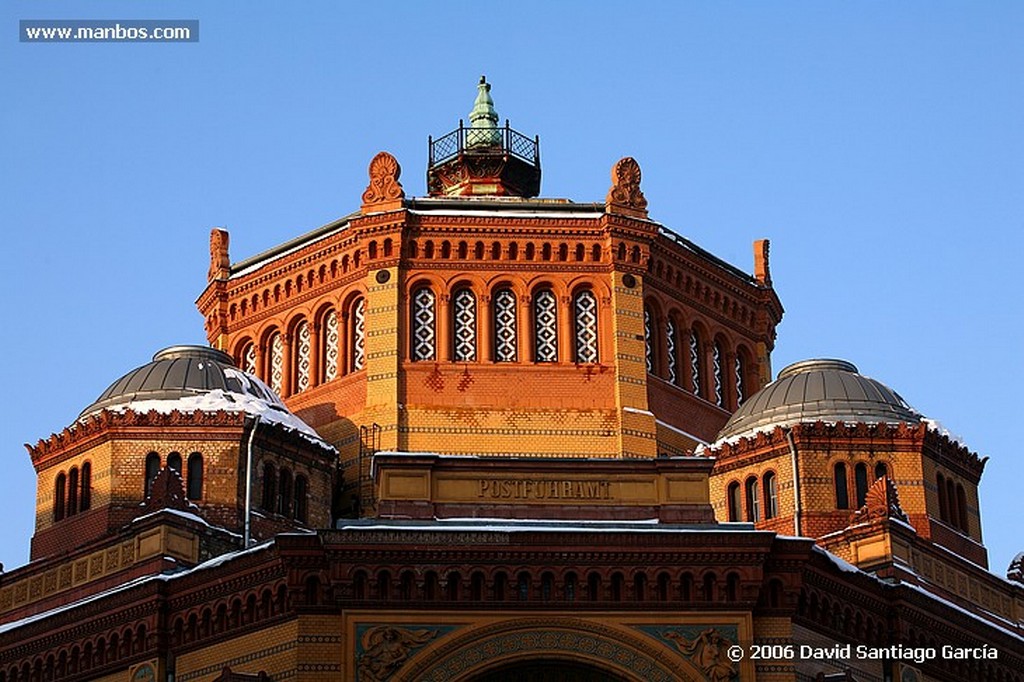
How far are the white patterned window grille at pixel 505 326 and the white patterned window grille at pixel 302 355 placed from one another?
521 cm

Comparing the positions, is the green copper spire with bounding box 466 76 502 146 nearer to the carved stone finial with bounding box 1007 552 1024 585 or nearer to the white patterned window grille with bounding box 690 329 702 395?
the white patterned window grille with bounding box 690 329 702 395

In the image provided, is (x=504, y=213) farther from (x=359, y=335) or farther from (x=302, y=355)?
(x=302, y=355)

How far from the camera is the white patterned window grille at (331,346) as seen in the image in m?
53.0

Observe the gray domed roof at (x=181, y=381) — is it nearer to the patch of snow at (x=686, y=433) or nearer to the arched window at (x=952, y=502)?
the patch of snow at (x=686, y=433)

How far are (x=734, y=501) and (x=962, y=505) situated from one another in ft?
19.5

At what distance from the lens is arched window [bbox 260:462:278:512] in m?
47.5

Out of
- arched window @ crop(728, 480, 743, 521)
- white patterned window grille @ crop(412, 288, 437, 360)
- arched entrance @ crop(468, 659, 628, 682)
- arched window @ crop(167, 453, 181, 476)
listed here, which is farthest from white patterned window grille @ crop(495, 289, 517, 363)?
arched entrance @ crop(468, 659, 628, 682)

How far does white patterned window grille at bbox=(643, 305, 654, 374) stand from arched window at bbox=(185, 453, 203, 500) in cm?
1206

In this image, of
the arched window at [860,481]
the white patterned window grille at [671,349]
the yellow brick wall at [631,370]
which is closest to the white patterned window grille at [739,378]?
the white patterned window grille at [671,349]

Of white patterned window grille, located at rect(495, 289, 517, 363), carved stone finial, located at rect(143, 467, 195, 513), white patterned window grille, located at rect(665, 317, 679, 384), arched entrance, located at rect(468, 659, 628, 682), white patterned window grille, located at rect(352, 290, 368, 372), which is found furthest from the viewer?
white patterned window grille, located at rect(665, 317, 679, 384)

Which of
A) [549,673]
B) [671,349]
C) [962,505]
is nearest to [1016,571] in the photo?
[962,505]

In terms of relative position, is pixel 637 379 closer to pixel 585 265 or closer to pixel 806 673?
pixel 585 265

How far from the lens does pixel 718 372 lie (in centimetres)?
5559

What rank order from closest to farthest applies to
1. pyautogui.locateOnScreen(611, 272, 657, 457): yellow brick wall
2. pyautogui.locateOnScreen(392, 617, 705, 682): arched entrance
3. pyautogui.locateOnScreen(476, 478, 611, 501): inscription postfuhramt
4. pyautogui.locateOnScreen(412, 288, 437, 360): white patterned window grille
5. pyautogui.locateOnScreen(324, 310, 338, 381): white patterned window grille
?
pyautogui.locateOnScreen(392, 617, 705, 682): arched entrance
pyautogui.locateOnScreen(476, 478, 611, 501): inscription postfuhramt
pyautogui.locateOnScreen(611, 272, 657, 457): yellow brick wall
pyautogui.locateOnScreen(412, 288, 437, 360): white patterned window grille
pyautogui.locateOnScreen(324, 310, 338, 381): white patterned window grille
